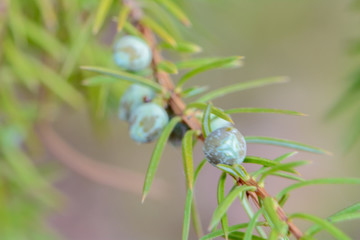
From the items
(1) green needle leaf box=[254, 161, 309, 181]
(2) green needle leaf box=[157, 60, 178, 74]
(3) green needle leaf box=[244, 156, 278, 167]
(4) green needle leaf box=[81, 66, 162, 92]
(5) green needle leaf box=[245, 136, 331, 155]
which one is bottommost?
(1) green needle leaf box=[254, 161, 309, 181]

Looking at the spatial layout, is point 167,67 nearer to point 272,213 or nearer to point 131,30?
point 131,30

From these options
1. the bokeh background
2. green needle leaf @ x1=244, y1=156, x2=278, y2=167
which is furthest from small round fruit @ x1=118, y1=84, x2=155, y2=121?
the bokeh background

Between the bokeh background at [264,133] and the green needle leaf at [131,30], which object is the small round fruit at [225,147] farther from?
the bokeh background at [264,133]

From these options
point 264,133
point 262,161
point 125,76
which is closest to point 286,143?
point 262,161

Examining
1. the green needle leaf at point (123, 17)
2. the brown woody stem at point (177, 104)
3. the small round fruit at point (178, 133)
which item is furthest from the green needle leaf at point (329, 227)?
the green needle leaf at point (123, 17)

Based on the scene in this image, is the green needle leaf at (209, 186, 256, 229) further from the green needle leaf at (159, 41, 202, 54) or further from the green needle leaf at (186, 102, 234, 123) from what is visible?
the green needle leaf at (159, 41, 202, 54)

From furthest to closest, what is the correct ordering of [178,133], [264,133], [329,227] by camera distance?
[264,133] → [178,133] → [329,227]
